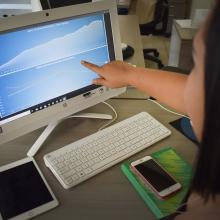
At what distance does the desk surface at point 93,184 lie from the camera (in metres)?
0.79

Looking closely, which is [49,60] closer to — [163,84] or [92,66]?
[92,66]

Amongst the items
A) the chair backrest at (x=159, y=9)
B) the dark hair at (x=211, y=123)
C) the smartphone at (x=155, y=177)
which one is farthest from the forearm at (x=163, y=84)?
the chair backrest at (x=159, y=9)

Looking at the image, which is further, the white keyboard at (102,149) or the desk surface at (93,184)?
the white keyboard at (102,149)

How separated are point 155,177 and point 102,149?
21cm

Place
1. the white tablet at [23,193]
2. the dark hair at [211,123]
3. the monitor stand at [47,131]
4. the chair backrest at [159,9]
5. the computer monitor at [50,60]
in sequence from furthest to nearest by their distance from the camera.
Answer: the chair backrest at [159,9] < the monitor stand at [47,131] < the computer monitor at [50,60] < the white tablet at [23,193] < the dark hair at [211,123]

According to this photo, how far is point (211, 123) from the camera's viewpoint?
1.80 feet

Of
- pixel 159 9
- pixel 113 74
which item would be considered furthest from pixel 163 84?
pixel 159 9

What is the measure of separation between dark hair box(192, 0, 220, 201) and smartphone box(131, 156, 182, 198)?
0.54ft

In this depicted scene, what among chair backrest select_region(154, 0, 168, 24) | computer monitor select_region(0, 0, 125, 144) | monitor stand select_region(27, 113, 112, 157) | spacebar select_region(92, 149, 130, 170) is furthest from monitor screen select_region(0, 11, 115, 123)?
chair backrest select_region(154, 0, 168, 24)

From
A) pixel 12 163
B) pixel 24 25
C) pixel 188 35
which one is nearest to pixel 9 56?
pixel 24 25

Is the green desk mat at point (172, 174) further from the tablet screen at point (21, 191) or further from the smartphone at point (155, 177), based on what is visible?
the tablet screen at point (21, 191)

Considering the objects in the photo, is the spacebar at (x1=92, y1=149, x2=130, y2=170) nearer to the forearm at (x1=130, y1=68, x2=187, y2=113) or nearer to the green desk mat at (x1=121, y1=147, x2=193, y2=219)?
the green desk mat at (x1=121, y1=147, x2=193, y2=219)

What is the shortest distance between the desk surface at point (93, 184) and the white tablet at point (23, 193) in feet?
0.09

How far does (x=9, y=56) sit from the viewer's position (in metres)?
0.88
